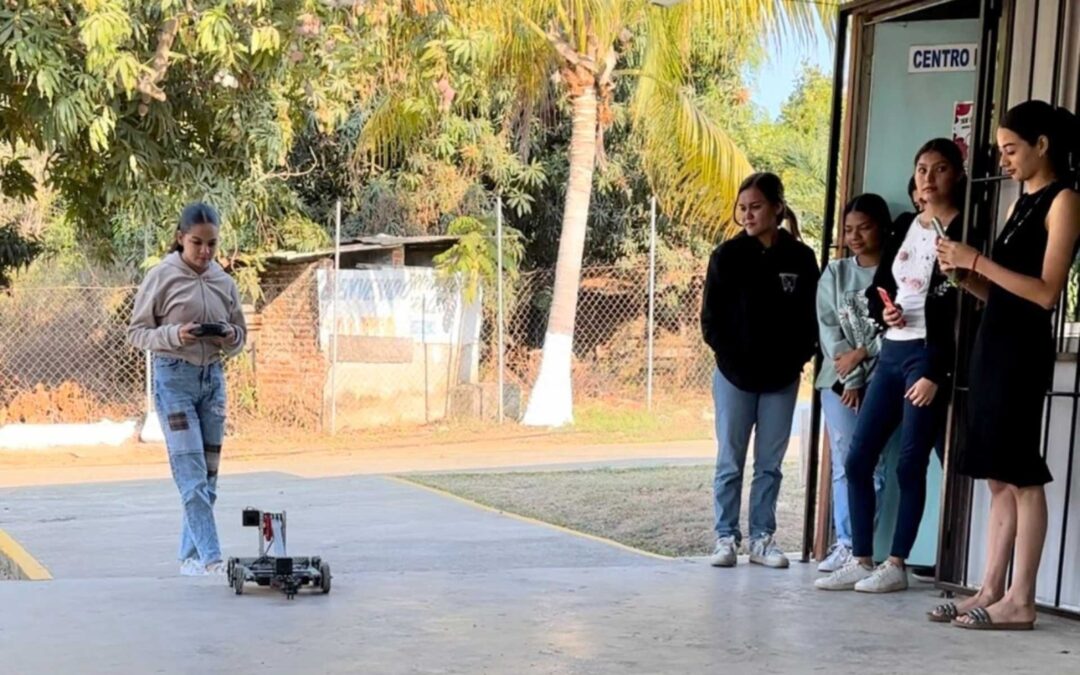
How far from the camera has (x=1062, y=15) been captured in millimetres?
5332

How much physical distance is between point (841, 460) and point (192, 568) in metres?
2.98

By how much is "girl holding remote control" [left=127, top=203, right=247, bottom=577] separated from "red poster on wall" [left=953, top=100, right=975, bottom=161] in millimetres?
3407

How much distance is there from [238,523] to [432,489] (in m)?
2.34

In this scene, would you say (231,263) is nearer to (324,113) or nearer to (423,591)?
(324,113)

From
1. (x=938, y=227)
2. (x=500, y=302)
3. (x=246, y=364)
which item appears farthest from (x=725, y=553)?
(x=246, y=364)

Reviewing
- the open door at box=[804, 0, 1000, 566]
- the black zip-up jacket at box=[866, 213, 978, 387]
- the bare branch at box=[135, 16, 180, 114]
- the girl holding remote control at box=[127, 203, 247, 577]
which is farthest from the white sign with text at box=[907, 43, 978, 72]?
the bare branch at box=[135, 16, 180, 114]

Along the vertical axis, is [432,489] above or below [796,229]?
below

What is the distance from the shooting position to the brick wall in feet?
54.5

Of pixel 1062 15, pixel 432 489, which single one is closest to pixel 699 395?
pixel 432 489

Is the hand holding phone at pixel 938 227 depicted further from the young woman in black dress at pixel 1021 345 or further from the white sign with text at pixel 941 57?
the white sign with text at pixel 941 57

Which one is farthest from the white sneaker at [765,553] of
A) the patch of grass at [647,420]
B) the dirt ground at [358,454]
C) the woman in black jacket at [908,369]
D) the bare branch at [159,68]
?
the patch of grass at [647,420]

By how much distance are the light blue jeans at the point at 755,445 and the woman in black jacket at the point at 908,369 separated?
62 centimetres

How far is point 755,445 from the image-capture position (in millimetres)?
6348

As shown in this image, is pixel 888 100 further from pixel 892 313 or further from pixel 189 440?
pixel 189 440
